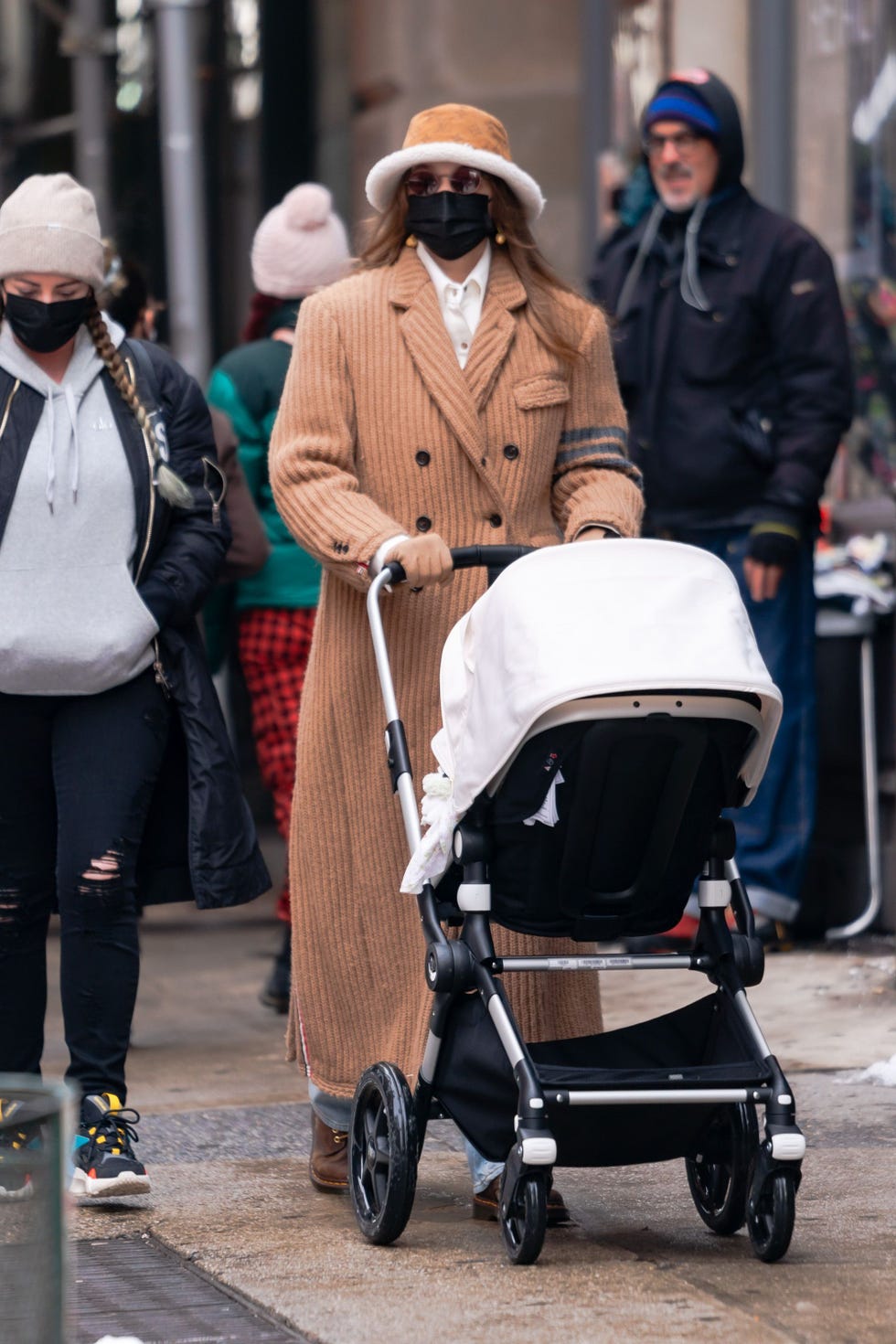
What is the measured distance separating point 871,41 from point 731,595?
15.9 feet

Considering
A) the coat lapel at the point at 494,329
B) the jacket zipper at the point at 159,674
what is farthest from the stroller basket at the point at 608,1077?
the coat lapel at the point at 494,329

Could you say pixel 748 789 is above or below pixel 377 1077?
above

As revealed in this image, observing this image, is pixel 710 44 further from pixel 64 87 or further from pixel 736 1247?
pixel 736 1247

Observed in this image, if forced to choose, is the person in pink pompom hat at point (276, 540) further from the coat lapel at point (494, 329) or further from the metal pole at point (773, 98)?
the metal pole at point (773, 98)

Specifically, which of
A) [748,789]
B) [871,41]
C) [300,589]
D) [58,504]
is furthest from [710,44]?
[748,789]

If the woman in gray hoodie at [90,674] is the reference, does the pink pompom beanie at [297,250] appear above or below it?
above

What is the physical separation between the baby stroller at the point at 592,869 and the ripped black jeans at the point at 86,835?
762 mm

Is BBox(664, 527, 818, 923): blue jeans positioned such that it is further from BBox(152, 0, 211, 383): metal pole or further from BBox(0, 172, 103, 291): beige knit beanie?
BBox(0, 172, 103, 291): beige knit beanie

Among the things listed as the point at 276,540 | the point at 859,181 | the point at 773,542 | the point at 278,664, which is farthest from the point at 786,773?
the point at 859,181

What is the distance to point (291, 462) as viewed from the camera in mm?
4438

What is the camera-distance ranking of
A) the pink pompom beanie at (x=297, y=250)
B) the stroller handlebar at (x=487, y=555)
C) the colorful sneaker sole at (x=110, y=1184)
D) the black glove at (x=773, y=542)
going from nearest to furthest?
the stroller handlebar at (x=487, y=555), the colorful sneaker sole at (x=110, y=1184), the pink pompom beanie at (x=297, y=250), the black glove at (x=773, y=542)

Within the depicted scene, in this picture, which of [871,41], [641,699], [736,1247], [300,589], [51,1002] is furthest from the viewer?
[871,41]

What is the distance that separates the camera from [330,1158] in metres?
4.57

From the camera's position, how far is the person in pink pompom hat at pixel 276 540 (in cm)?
653
